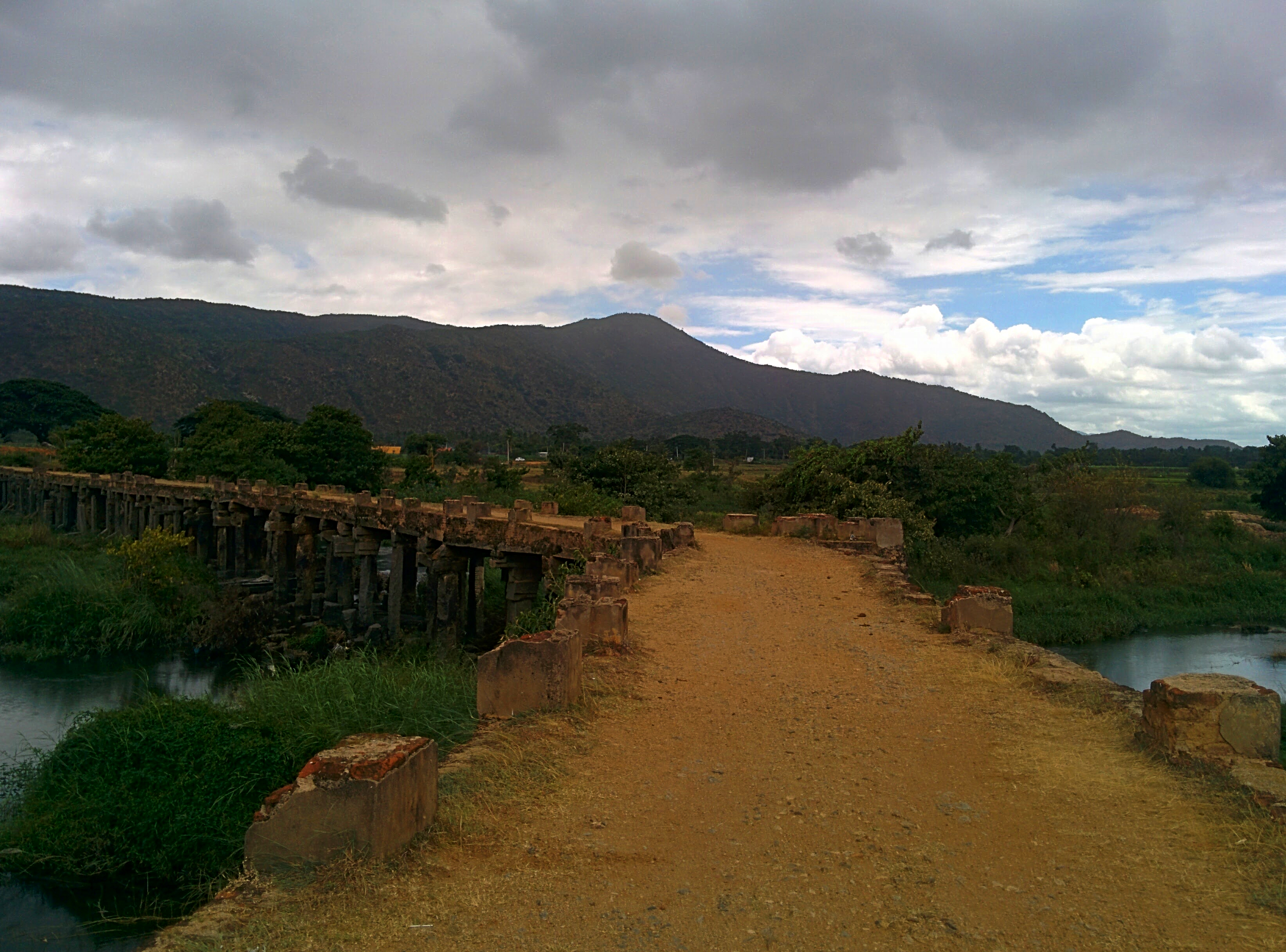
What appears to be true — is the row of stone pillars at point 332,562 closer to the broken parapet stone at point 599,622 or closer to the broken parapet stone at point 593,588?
the broken parapet stone at point 593,588

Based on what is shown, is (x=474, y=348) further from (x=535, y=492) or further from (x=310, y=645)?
(x=310, y=645)

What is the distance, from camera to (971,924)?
400 cm

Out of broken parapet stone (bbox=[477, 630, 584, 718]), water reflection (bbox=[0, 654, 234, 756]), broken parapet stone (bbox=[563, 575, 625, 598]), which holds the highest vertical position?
broken parapet stone (bbox=[563, 575, 625, 598])

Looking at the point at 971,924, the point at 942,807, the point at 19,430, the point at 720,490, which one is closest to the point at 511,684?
the point at 942,807

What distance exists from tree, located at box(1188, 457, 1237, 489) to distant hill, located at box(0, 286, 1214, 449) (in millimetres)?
41178

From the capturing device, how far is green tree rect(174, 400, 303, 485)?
35.2 meters

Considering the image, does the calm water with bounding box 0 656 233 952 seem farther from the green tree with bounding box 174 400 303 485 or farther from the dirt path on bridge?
the green tree with bounding box 174 400 303 485

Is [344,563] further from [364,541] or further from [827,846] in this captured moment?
[827,846]

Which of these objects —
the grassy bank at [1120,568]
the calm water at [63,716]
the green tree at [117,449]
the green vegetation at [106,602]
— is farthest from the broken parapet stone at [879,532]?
the green tree at [117,449]

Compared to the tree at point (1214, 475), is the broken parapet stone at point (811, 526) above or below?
below

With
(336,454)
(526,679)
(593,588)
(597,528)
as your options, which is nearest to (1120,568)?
(597,528)

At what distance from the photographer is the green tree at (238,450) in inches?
1387

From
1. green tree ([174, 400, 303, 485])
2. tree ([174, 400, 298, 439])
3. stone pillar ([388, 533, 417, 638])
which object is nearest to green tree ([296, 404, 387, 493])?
green tree ([174, 400, 303, 485])

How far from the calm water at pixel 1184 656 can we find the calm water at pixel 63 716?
1998 centimetres
